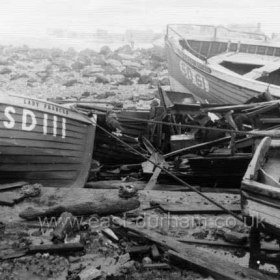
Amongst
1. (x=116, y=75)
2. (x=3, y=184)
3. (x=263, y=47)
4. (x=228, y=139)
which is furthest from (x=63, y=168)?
(x=116, y=75)

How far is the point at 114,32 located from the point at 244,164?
123ft

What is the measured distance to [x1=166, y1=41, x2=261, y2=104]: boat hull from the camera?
10.2 m

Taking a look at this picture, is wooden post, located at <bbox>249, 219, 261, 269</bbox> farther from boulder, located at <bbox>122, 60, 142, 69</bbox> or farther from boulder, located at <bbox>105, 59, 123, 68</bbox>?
boulder, located at <bbox>105, 59, 123, 68</bbox>

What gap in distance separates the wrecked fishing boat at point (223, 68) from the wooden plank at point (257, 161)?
3.98 meters

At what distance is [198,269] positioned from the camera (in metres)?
4.40

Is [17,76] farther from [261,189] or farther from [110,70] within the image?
[261,189]

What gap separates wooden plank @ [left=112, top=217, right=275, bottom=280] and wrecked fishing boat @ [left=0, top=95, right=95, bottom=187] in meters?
2.47

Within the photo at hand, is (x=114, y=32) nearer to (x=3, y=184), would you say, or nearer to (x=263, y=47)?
(x=263, y=47)

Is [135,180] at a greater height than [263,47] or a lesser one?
lesser

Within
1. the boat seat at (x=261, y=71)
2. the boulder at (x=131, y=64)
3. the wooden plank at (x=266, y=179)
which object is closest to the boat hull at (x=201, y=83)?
the boat seat at (x=261, y=71)

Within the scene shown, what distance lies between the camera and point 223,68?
38.1ft

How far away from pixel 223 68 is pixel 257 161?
7215mm

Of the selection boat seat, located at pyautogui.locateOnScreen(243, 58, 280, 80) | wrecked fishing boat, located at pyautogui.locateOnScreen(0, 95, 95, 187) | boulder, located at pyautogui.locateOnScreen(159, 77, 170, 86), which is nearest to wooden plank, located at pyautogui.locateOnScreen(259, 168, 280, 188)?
wrecked fishing boat, located at pyautogui.locateOnScreen(0, 95, 95, 187)

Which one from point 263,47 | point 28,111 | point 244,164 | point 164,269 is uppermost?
point 263,47
